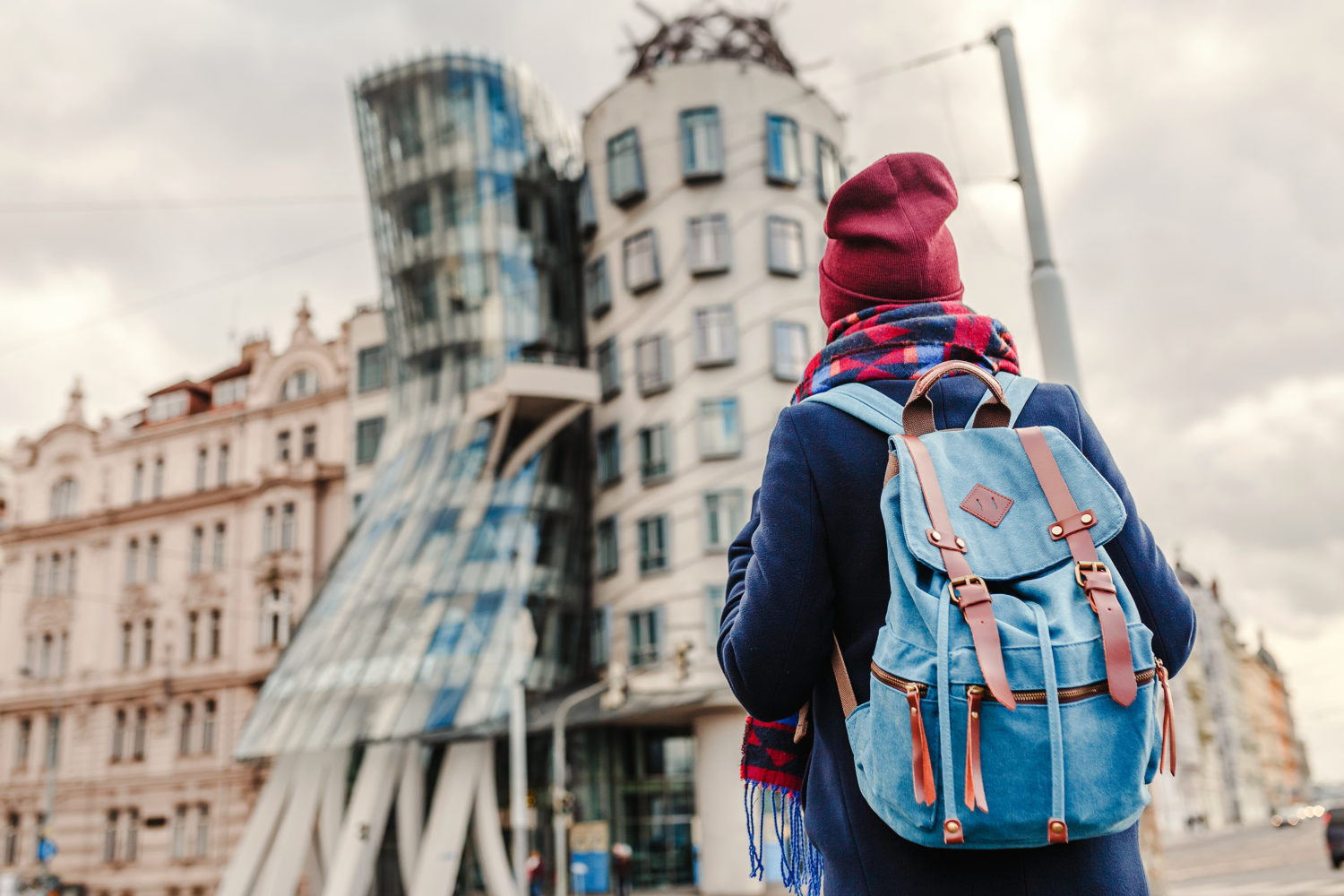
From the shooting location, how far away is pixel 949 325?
74.5 inches

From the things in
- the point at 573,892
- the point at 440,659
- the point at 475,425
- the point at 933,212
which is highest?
the point at 475,425

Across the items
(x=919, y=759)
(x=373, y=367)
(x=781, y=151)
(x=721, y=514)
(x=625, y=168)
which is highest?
(x=625, y=168)

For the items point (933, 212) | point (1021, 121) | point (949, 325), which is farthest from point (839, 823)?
point (1021, 121)

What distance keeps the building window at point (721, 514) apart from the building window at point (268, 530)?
58.1 feet

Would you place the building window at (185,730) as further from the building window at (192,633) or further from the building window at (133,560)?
the building window at (133,560)

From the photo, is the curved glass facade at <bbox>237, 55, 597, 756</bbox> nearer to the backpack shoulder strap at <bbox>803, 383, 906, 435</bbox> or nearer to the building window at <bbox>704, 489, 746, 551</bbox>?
the building window at <bbox>704, 489, 746, 551</bbox>

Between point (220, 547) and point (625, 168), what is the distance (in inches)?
784

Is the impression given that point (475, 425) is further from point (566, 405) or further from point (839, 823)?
point (839, 823)

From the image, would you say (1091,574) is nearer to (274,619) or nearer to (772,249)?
(772,249)

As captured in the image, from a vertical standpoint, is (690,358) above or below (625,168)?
below

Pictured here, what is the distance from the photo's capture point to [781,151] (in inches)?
1217

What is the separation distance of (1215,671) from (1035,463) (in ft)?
329

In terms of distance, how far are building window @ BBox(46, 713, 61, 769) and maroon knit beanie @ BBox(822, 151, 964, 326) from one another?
46.4 metres

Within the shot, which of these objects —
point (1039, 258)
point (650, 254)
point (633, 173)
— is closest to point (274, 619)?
point (650, 254)
